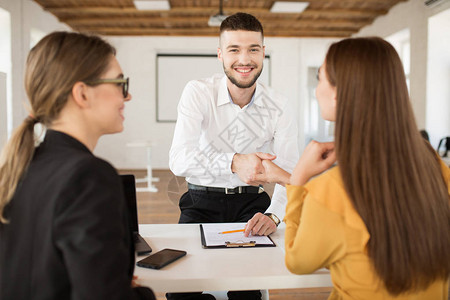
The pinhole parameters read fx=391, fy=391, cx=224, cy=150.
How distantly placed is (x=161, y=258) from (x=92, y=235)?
1.76ft

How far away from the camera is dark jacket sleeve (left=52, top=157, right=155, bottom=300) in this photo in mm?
762

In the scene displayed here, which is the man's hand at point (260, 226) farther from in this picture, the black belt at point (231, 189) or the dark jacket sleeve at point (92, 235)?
the dark jacket sleeve at point (92, 235)

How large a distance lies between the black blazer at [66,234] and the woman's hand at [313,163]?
1.92 feet

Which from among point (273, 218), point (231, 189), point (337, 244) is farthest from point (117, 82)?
point (231, 189)

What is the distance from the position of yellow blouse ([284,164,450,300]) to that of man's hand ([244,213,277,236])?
475 mm

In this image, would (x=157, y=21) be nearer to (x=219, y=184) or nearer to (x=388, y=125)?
(x=219, y=184)

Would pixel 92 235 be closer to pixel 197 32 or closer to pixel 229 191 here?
pixel 229 191

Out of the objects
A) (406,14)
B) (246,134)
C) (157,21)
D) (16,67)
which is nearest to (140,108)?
(157,21)

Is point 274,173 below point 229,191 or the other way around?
the other way around

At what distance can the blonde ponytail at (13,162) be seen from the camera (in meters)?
0.86

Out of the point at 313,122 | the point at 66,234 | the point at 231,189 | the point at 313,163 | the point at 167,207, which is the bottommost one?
the point at 167,207

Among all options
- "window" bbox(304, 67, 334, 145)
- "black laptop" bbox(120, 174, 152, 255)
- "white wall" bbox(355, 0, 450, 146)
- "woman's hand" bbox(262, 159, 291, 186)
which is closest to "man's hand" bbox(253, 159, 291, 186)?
"woman's hand" bbox(262, 159, 291, 186)

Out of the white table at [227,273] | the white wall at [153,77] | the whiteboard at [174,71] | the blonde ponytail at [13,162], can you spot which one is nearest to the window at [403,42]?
→ the white wall at [153,77]

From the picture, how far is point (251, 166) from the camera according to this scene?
5.84ft
